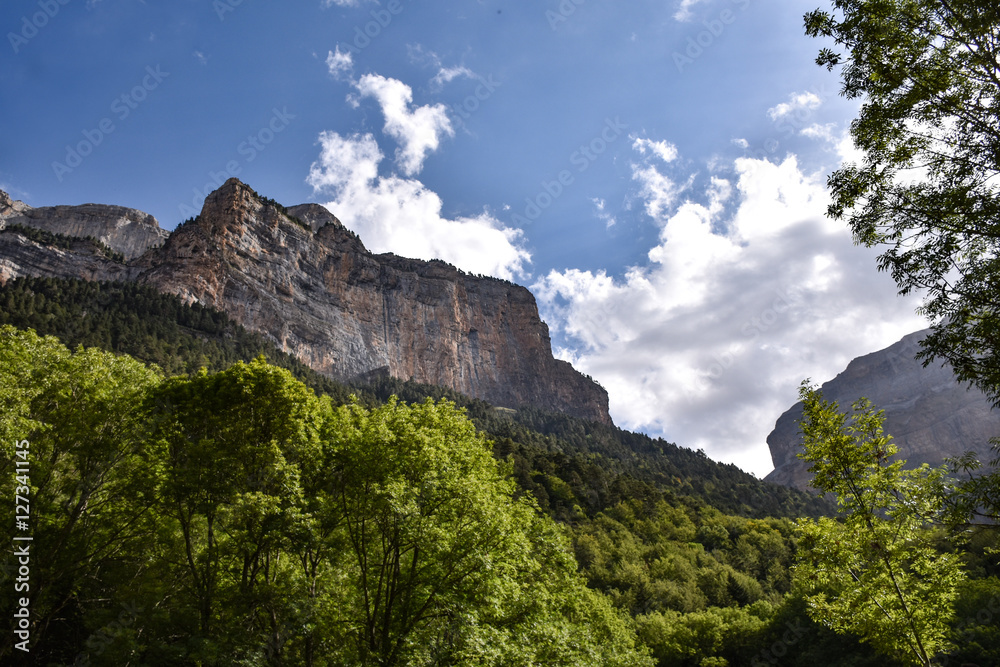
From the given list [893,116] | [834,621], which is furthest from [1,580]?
[893,116]

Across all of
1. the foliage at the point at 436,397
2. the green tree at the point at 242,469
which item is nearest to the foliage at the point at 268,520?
the green tree at the point at 242,469

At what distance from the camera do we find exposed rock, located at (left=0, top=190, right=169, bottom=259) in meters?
185

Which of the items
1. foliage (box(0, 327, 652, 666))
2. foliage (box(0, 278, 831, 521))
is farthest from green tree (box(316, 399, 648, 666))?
foliage (box(0, 278, 831, 521))

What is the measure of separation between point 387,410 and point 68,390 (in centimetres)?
905

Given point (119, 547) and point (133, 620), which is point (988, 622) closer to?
point (133, 620)

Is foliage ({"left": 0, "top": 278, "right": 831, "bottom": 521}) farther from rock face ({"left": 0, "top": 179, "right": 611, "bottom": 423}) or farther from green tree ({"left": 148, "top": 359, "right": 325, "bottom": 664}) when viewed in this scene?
green tree ({"left": 148, "top": 359, "right": 325, "bottom": 664})

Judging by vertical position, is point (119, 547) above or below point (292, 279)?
below

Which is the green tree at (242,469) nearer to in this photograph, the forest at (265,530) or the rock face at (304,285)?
the forest at (265,530)

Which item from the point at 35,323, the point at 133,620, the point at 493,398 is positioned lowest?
the point at 133,620

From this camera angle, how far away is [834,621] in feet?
40.3

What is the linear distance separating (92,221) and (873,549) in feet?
808

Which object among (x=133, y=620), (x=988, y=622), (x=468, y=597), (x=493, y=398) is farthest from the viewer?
(x=493, y=398)

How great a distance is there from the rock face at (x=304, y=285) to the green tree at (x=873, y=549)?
5413 inches

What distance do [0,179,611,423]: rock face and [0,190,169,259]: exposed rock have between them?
274cm
